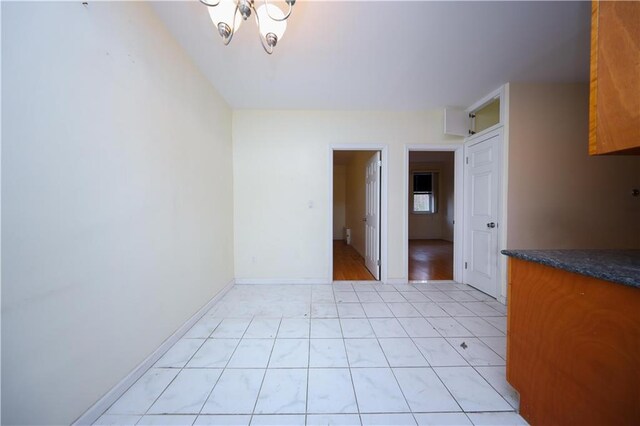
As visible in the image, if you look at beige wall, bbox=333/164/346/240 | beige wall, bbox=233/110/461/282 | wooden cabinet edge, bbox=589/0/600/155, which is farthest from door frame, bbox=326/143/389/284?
beige wall, bbox=333/164/346/240

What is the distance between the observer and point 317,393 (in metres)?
1.24

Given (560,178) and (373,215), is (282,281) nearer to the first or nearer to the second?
(373,215)

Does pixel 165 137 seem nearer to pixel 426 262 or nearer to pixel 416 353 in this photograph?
pixel 416 353

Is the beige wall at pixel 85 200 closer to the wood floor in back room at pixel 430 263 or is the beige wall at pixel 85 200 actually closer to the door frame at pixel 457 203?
the door frame at pixel 457 203

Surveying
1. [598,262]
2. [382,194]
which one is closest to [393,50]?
[382,194]

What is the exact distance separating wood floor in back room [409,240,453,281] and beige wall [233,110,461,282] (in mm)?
676

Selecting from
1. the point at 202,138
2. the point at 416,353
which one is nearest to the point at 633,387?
the point at 416,353

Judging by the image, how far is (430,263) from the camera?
4.21 metres

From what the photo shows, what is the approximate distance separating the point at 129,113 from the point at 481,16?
2541mm

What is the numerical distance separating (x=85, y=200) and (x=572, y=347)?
2.36m

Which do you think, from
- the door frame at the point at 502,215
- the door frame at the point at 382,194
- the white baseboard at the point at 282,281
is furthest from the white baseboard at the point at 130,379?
the door frame at the point at 502,215

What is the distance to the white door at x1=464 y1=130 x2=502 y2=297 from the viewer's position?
8.19 ft

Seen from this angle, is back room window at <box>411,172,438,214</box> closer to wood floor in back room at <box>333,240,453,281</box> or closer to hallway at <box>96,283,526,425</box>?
wood floor in back room at <box>333,240,453,281</box>

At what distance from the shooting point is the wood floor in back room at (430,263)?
3383mm
